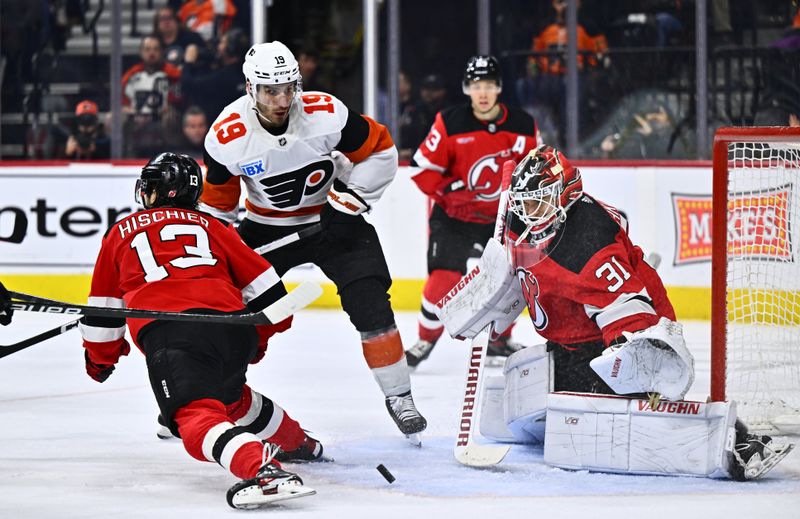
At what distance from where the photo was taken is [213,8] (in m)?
7.48

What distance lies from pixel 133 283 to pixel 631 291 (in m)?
1.16

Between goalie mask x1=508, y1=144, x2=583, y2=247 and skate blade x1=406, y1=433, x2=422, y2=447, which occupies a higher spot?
goalie mask x1=508, y1=144, x2=583, y2=247

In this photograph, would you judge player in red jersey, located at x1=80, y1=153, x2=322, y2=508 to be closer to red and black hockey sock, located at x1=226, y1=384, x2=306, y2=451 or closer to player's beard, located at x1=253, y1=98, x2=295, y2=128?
red and black hockey sock, located at x1=226, y1=384, x2=306, y2=451

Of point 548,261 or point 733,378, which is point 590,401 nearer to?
point 548,261

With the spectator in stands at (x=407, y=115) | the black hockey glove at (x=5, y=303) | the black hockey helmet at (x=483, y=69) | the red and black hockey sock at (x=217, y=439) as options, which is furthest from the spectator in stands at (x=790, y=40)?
the black hockey glove at (x=5, y=303)

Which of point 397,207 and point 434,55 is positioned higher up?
point 434,55

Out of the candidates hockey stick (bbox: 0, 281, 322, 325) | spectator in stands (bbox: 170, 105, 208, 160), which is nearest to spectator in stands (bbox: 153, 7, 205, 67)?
spectator in stands (bbox: 170, 105, 208, 160)

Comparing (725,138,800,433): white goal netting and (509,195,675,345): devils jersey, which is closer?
(509,195,675,345): devils jersey

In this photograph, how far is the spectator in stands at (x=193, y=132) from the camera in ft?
24.5

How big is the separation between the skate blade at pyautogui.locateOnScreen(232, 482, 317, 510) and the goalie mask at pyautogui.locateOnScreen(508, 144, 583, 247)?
2.97ft

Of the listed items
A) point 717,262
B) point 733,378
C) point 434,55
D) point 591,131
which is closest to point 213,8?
point 434,55

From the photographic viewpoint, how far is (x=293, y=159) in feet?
12.6

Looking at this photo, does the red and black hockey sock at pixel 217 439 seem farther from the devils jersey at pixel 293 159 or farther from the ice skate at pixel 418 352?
the ice skate at pixel 418 352

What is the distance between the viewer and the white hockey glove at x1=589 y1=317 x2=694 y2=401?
3.16 m
